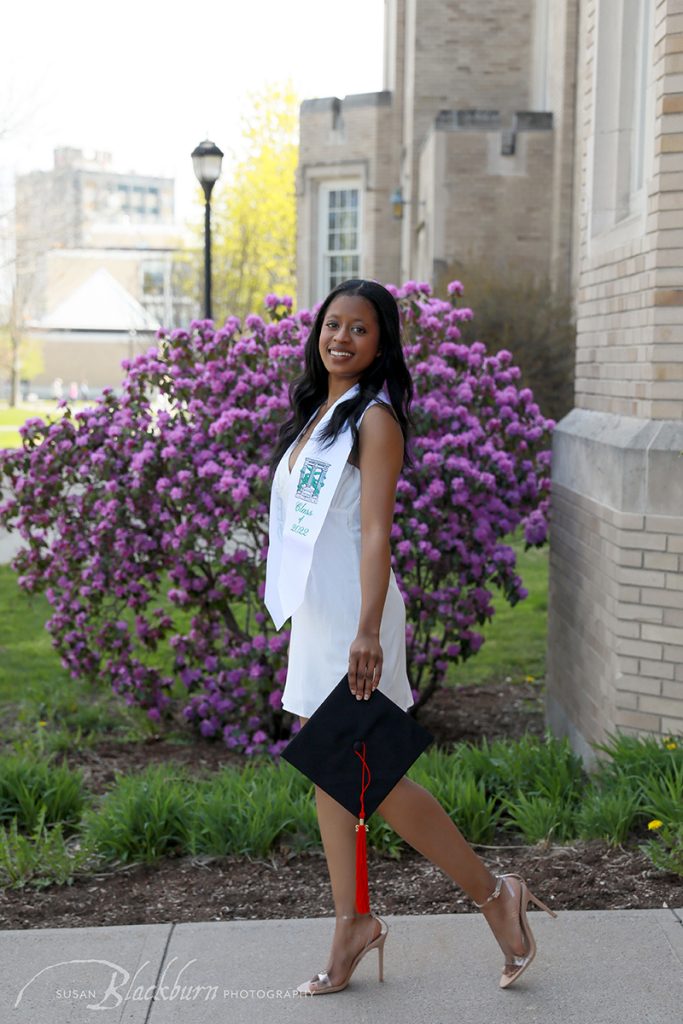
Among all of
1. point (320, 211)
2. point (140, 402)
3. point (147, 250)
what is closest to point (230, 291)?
point (320, 211)

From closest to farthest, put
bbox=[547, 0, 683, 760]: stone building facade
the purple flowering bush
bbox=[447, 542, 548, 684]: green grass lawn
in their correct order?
bbox=[547, 0, 683, 760]: stone building facade, the purple flowering bush, bbox=[447, 542, 548, 684]: green grass lawn

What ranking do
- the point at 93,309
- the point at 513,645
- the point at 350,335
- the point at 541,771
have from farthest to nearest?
the point at 93,309 → the point at 513,645 → the point at 541,771 → the point at 350,335

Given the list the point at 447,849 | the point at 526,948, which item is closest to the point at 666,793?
the point at 526,948

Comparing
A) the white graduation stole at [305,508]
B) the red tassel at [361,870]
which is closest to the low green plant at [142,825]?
the red tassel at [361,870]

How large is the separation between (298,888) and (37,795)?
1492mm

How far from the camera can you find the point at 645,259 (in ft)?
16.7

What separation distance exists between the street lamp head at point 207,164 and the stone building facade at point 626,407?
10857 millimetres

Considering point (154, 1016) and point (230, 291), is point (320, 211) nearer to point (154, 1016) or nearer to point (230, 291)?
point (230, 291)

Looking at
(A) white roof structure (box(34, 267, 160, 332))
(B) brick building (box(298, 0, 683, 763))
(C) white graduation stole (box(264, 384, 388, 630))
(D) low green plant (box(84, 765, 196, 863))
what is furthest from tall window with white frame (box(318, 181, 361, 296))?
(A) white roof structure (box(34, 267, 160, 332))

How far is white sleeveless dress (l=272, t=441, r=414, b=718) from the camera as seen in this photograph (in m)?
3.36

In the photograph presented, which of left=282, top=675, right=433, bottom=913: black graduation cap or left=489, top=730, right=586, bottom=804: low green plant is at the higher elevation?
left=282, top=675, right=433, bottom=913: black graduation cap

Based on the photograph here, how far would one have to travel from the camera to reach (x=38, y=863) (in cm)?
452

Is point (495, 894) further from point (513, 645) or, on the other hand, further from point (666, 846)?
point (513, 645)

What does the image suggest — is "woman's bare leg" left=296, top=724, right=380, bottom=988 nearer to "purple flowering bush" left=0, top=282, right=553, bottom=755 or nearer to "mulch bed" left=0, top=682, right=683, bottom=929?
"mulch bed" left=0, top=682, right=683, bottom=929
